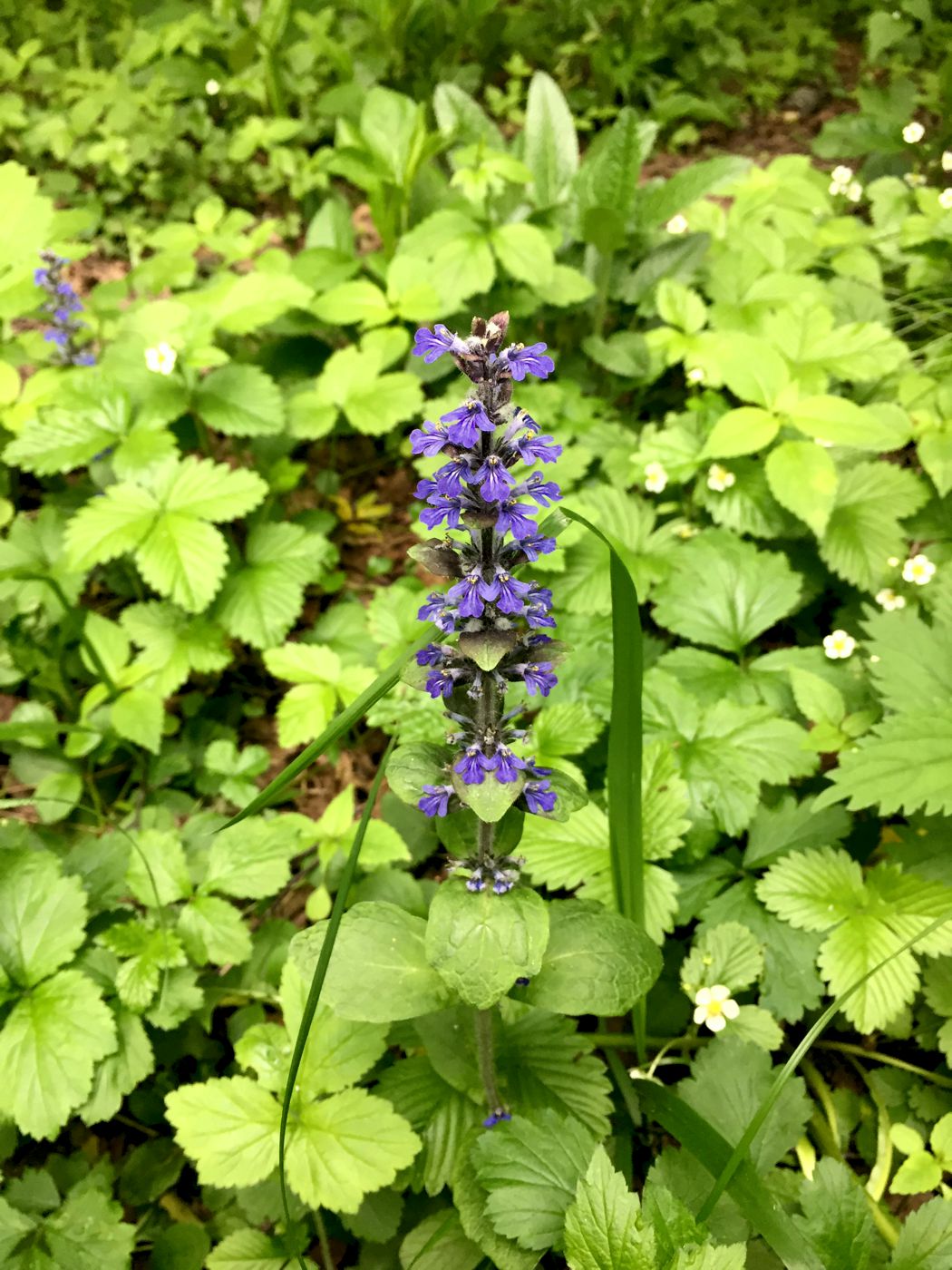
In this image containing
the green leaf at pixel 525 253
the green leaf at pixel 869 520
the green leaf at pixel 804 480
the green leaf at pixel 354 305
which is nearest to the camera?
the green leaf at pixel 804 480

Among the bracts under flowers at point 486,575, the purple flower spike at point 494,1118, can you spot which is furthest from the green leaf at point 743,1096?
the bracts under flowers at point 486,575

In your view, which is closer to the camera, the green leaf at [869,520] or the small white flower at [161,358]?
the green leaf at [869,520]

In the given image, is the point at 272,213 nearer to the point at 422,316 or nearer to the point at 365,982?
the point at 422,316

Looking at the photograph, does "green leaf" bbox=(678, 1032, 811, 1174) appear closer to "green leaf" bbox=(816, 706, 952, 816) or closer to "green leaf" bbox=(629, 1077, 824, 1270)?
"green leaf" bbox=(629, 1077, 824, 1270)

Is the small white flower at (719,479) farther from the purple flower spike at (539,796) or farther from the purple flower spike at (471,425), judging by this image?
the purple flower spike at (471,425)

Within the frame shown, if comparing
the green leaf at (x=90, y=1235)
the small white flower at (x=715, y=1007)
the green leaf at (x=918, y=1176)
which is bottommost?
the green leaf at (x=918, y=1176)

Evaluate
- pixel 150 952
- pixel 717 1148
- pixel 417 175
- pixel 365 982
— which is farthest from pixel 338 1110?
pixel 417 175

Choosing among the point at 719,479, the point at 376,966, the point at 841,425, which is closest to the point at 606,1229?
the point at 376,966
